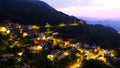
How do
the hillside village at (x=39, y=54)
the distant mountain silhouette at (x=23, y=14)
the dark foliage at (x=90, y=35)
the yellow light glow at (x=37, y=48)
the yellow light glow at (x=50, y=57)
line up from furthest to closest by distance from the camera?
the distant mountain silhouette at (x=23, y=14) → the dark foliage at (x=90, y=35) → the yellow light glow at (x=37, y=48) → the yellow light glow at (x=50, y=57) → the hillside village at (x=39, y=54)

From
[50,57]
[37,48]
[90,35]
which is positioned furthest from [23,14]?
[50,57]

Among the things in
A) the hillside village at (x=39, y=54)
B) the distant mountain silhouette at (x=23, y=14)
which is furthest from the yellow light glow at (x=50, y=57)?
the distant mountain silhouette at (x=23, y=14)

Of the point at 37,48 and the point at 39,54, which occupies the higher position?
the point at 37,48

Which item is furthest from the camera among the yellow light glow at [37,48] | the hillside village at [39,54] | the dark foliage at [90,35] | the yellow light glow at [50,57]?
the dark foliage at [90,35]

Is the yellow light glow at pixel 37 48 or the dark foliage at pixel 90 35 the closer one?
the yellow light glow at pixel 37 48

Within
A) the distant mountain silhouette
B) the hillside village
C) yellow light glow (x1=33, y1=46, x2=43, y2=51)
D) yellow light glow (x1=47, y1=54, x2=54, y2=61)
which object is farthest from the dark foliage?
yellow light glow (x1=47, y1=54, x2=54, y2=61)

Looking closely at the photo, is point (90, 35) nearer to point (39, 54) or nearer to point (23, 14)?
point (23, 14)

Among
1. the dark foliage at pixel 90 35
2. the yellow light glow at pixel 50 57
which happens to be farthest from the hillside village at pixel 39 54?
the dark foliage at pixel 90 35

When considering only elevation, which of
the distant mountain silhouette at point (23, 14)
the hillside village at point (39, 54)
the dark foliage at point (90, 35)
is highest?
the distant mountain silhouette at point (23, 14)

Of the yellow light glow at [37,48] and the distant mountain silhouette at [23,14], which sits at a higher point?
the distant mountain silhouette at [23,14]

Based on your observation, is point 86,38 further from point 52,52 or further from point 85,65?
point 85,65

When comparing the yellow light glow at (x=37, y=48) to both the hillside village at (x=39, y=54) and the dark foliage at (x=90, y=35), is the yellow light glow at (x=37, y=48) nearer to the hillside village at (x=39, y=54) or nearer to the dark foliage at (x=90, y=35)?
the hillside village at (x=39, y=54)

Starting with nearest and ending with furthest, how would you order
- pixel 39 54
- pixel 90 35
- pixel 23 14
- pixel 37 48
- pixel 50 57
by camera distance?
pixel 50 57
pixel 39 54
pixel 37 48
pixel 90 35
pixel 23 14
